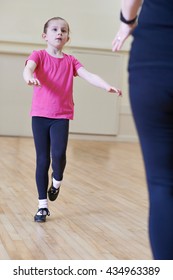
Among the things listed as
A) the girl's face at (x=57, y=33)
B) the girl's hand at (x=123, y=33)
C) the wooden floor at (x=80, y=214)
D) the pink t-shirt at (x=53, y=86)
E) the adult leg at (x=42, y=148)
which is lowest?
the wooden floor at (x=80, y=214)

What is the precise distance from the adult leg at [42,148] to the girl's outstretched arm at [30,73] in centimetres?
32

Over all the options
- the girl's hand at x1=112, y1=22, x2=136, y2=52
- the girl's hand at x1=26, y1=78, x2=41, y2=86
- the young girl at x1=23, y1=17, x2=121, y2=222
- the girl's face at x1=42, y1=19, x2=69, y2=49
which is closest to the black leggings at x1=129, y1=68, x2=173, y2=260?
the girl's hand at x1=112, y1=22, x2=136, y2=52

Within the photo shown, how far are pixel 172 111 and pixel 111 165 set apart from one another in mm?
5371


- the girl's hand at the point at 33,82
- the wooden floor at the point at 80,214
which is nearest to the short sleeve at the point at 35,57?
the girl's hand at the point at 33,82

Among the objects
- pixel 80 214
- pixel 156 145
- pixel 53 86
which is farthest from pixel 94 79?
pixel 156 145

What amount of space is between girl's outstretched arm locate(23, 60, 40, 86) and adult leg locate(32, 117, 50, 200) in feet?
1.04

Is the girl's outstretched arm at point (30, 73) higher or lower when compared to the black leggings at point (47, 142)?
higher

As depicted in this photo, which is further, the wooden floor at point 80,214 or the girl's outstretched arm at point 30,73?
the girl's outstretched arm at point 30,73

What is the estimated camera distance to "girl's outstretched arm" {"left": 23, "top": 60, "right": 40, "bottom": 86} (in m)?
3.10

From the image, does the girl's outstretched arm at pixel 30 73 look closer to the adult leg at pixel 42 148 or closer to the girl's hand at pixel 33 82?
the girl's hand at pixel 33 82

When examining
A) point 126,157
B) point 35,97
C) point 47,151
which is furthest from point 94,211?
point 126,157

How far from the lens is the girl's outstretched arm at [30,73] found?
3.10 meters

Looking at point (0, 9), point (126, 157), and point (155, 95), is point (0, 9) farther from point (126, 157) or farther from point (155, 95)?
point (155, 95)

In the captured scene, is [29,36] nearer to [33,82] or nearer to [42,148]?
[42,148]
